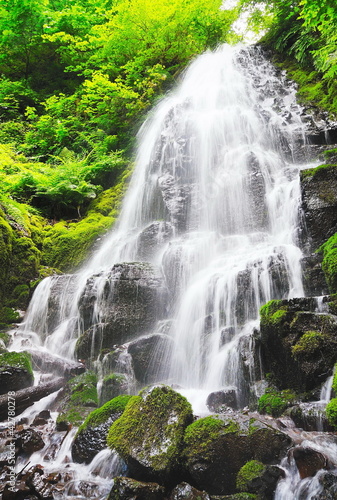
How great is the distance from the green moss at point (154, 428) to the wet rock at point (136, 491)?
0.58ft

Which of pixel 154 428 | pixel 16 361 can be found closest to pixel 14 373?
pixel 16 361

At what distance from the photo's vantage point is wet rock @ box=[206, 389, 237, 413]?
15.9ft

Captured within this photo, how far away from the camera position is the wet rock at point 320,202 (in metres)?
6.86

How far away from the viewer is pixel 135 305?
7570 millimetres

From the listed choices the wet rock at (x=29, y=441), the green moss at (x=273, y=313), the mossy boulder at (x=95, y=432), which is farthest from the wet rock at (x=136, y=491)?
the green moss at (x=273, y=313)

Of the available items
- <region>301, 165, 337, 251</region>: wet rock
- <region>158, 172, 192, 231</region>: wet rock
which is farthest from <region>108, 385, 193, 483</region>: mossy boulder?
<region>158, 172, 192, 231</region>: wet rock

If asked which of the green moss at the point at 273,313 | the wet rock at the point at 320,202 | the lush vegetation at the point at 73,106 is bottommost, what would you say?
the green moss at the point at 273,313

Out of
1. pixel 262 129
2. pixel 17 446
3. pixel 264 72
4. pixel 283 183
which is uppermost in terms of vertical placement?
pixel 264 72

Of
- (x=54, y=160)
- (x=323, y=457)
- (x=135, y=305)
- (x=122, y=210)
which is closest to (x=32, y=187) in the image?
(x=54, y=160)

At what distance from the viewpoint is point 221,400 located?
16.1ft

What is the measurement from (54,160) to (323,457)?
14.4 m

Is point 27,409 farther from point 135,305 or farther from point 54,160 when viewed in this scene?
point 54,160

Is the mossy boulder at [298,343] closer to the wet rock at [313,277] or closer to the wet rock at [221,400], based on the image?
the wet rock at [221,400]

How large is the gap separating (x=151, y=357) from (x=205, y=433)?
3.03m
